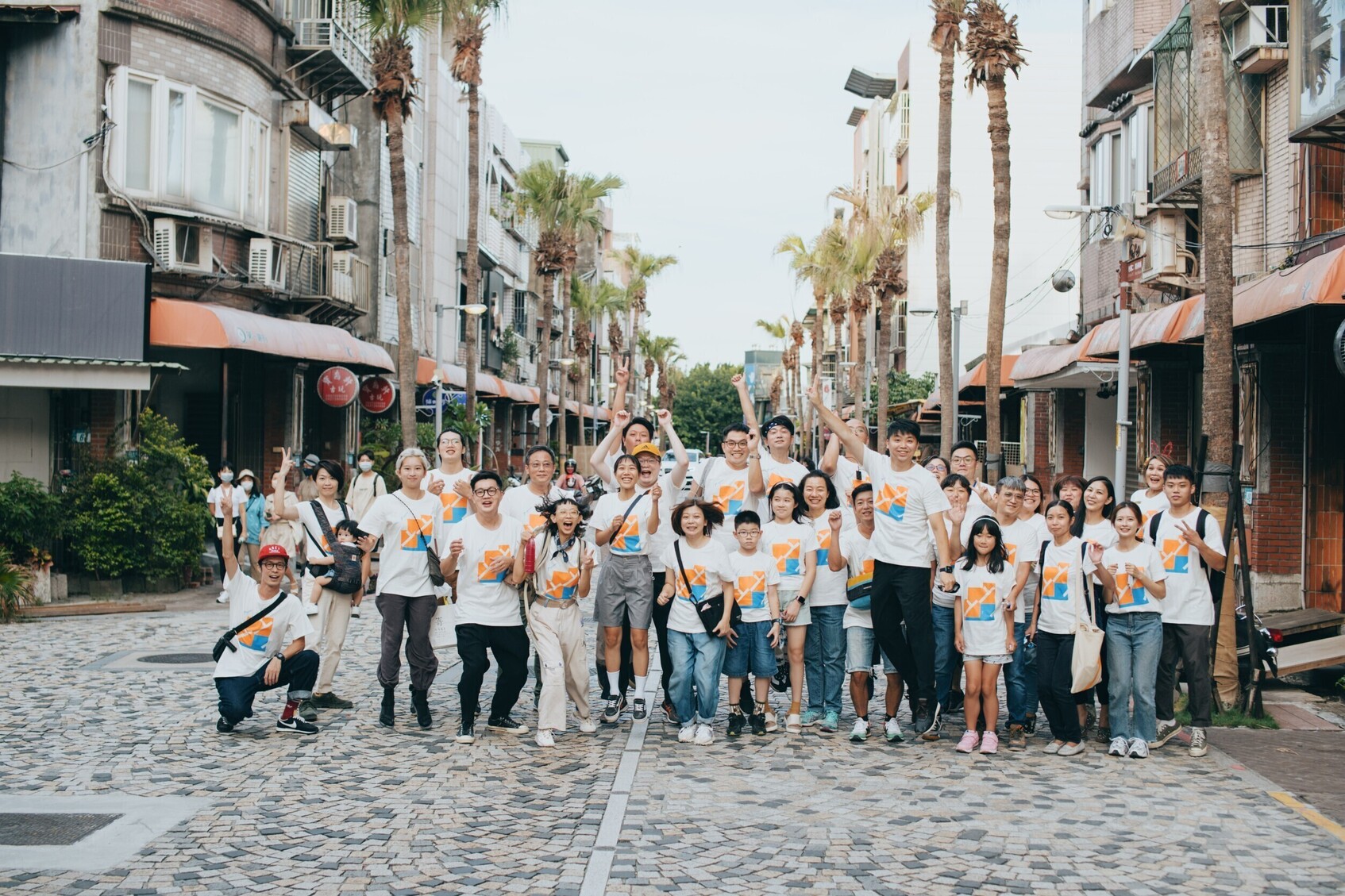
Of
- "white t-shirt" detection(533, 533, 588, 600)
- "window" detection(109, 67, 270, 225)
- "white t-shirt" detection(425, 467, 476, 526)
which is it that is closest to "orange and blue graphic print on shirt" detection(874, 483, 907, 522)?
"white t-shirt" detection(533, 533, 588, 600)

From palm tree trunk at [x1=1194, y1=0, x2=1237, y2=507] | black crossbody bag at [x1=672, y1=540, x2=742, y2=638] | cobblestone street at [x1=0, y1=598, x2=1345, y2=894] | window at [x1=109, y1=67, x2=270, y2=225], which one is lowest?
cobblestone street at [x1=0, y1=598, x2=1345, y2=894]

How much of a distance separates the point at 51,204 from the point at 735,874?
54.1 ft

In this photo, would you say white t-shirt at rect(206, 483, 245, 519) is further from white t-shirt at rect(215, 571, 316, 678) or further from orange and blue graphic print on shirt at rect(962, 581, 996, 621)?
orange and blue graphic print on shirt at rect(962, 581, 996, 621)

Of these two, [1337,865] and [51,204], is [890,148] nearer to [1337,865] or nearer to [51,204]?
[51,204]

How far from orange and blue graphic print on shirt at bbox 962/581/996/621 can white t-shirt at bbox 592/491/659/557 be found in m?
2.24

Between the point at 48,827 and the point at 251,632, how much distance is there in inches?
97.4

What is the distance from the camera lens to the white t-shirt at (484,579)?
895cm

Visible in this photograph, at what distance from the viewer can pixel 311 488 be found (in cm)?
1677

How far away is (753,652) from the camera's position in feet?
30.5

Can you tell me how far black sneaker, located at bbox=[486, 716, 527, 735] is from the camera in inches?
366

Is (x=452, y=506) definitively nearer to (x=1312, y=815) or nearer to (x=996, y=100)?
(x=1312, y=815)

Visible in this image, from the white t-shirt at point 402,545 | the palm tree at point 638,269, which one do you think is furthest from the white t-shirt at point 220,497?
the palm tree at point 638,269

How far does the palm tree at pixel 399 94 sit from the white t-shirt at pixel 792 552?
12.9 meters

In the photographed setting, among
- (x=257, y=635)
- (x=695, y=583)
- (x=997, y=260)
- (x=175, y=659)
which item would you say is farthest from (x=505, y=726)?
(x=997, y=260)
